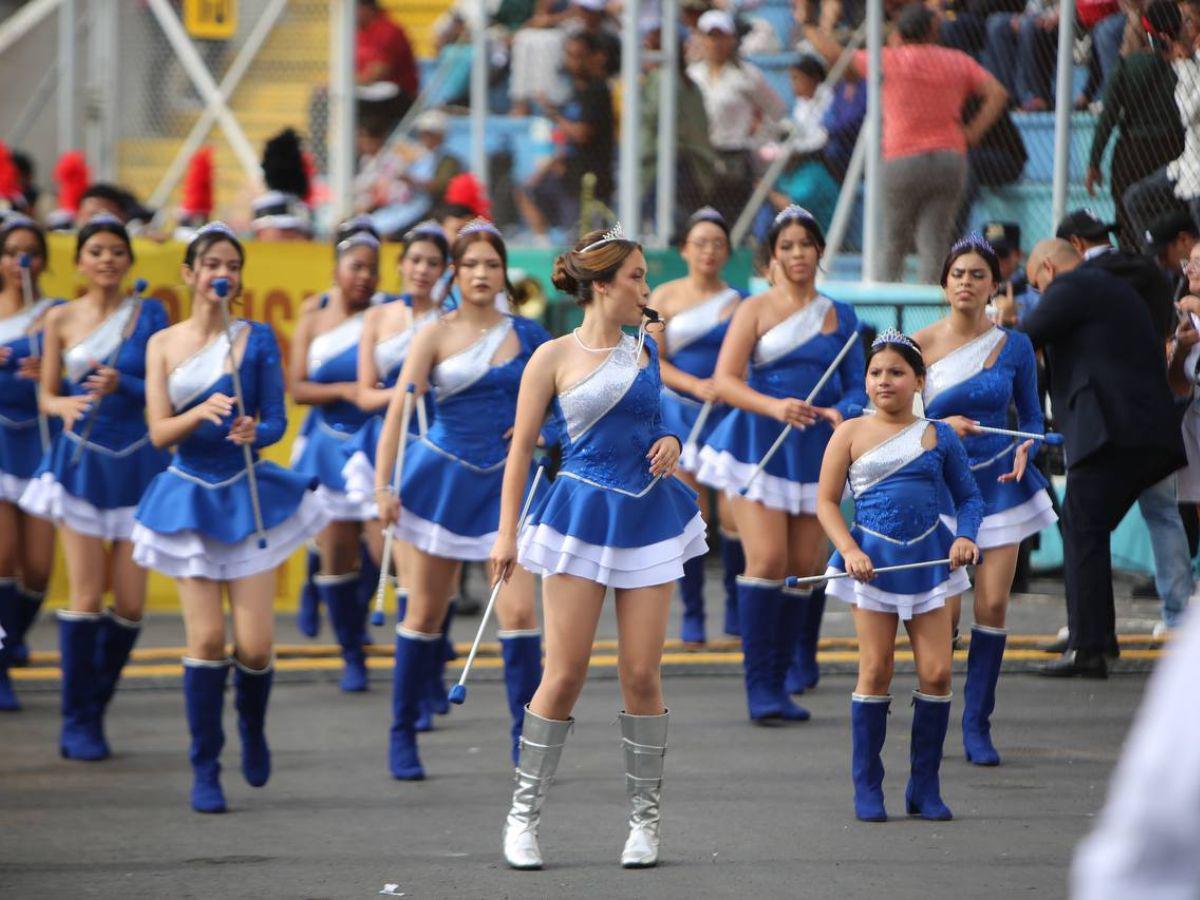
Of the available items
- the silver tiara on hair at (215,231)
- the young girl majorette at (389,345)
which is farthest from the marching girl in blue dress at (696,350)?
the silver tiara on hair at (215,231)

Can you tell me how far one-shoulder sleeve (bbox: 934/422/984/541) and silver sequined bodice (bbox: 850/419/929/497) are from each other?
0.08 metres

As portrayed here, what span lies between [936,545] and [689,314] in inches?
140

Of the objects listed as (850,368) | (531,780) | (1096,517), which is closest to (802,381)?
(850,368)

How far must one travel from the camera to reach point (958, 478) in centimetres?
669

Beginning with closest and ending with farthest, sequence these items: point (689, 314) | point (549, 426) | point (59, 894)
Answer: point (59, 894)
point (549, 426)
point (689, 314)

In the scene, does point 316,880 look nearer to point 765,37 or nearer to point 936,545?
point 936,545

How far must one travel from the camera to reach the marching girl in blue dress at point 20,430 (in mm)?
9531

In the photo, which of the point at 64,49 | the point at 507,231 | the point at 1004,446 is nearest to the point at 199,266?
the point at 1004,446

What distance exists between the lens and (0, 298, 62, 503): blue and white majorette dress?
31.6 ft

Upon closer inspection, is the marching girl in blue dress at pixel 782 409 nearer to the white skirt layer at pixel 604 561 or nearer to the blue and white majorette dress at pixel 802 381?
the blue and white majorette dress at pixel 802 381

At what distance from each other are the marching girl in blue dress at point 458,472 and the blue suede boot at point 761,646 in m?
1.17

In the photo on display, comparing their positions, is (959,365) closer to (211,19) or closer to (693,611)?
(693,611)

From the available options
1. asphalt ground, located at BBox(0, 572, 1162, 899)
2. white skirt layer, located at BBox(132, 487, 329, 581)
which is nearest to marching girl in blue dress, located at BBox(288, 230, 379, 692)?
asphalt ground, located at BBox(0, 572, 1162, 899)

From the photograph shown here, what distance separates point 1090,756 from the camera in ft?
25.2
